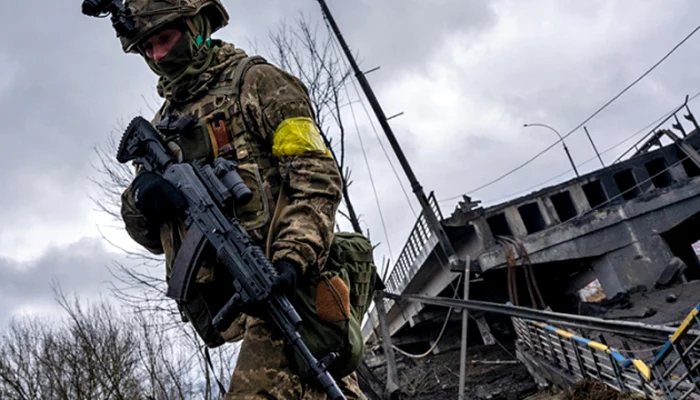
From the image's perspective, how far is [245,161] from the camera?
2.13 meters

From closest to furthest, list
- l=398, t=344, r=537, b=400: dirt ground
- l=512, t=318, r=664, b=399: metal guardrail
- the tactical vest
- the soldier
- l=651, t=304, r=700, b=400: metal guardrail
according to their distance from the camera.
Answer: the soldier, the tactical vest, l=651, t=304, r=700, b=400: metal guardrail, l=512, t=318, r=664, b=399: metal guardrail, l=398, t=344, r=537, b=400: dirt ground

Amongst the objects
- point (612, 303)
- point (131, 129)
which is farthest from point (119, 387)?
point (131, 129)

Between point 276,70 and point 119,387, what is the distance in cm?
1639

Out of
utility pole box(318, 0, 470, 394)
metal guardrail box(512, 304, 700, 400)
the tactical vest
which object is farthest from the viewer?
utility pole box(318, 0, 470, 394)

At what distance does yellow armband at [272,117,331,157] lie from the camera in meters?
2.01

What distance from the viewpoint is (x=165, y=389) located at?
13.9 metres

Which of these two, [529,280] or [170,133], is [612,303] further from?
[170,133]

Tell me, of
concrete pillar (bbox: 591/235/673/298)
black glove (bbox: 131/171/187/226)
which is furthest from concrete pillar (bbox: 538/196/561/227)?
black glove (bbox: 131/171/187/226)

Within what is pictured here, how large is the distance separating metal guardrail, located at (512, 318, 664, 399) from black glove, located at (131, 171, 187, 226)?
4.91 metres

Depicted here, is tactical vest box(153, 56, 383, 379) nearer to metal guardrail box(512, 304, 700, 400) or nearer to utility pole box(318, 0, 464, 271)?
metal guardrail box(512, 304, 700, 400)

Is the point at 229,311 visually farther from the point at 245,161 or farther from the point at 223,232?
the point at 245,161

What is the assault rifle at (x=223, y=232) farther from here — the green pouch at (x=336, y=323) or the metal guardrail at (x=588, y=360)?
the metal guardrail at (x=588, y=360)

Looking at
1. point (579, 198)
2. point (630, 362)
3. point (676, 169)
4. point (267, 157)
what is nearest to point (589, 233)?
point (579, 198)

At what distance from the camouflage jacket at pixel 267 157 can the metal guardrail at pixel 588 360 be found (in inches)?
179
